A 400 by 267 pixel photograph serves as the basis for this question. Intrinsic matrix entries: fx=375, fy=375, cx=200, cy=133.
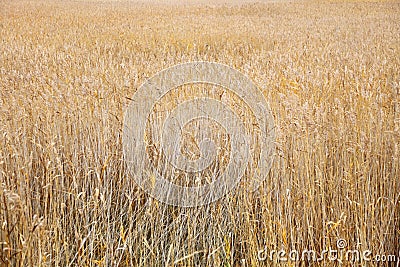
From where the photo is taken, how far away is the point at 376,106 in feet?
7.36

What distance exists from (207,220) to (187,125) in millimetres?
732

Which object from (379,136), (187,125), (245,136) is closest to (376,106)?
(379,136)

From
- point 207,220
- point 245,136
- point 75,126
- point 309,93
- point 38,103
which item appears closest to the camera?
point 207,220

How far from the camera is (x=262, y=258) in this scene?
1.71m

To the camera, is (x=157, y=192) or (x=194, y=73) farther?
(x=194, y=73)

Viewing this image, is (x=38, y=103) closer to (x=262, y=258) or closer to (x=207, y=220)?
(x=207, y=220)

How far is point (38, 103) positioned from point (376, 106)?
2233 millimetres

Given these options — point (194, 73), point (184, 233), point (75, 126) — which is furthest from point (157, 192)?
point (194, 73)

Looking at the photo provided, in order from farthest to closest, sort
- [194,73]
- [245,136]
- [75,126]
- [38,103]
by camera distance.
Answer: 1. [194,73]
2. [38,103]
3. [75,126]
4. [245,136]

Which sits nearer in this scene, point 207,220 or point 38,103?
point 207,220

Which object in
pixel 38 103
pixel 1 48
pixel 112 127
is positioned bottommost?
pixel 112 127

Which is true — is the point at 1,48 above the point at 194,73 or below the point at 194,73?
above

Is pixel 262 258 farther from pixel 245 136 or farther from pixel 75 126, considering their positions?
pixel 75 126

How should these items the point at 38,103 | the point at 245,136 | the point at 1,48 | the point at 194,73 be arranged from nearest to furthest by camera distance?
1. the point at 245,136
2. the point at 38,103
3. the point at 194,73
4. the point at 1,48
